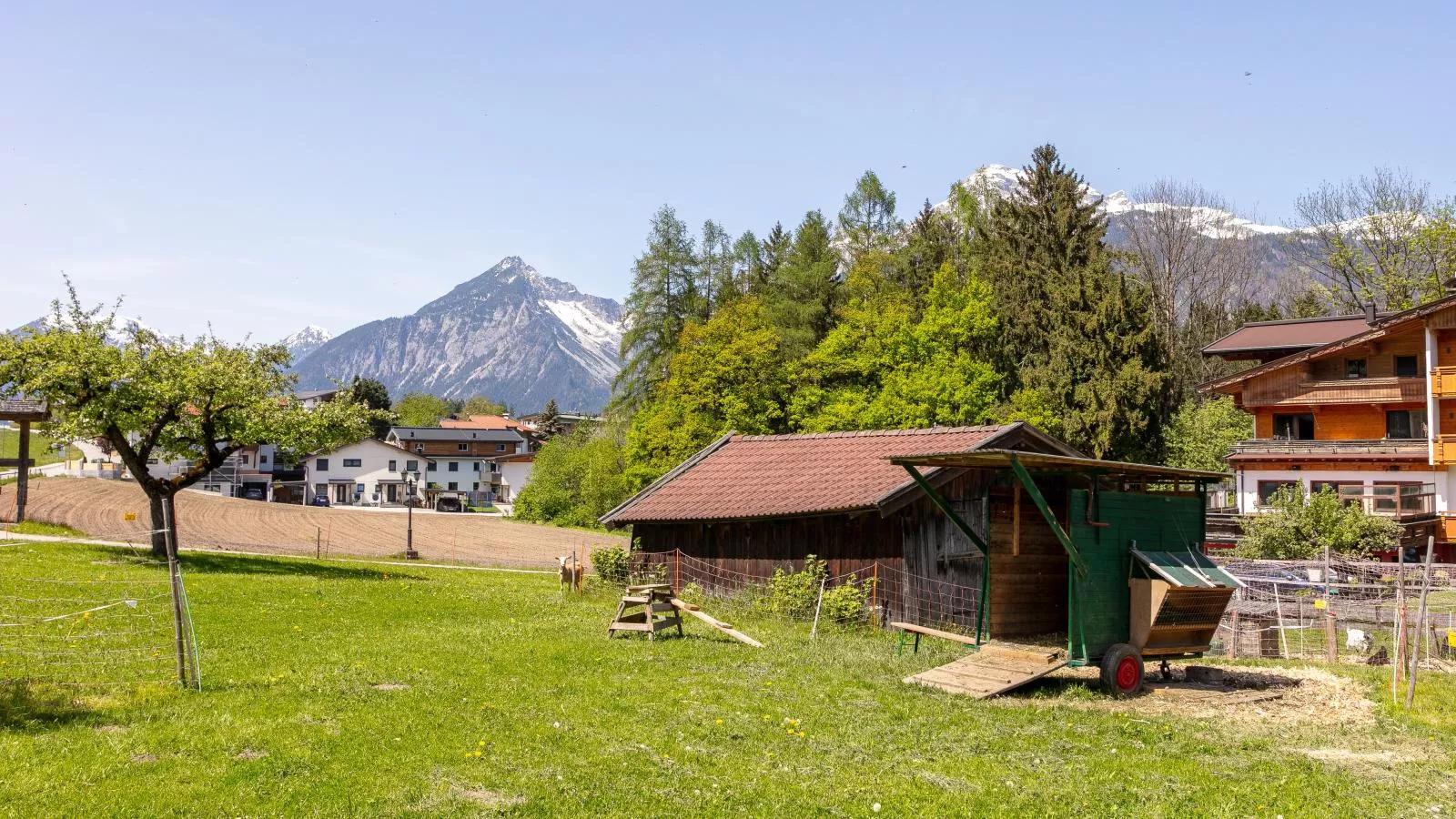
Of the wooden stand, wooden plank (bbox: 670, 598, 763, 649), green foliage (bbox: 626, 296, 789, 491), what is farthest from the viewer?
green foliage (bbox: 626, 296, 789, 491)

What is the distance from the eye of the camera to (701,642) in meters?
19.7

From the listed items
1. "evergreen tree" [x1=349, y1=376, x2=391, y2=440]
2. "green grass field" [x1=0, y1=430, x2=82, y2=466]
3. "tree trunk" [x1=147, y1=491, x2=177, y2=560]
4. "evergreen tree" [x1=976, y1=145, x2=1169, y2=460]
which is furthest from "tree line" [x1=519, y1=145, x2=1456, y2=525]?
"green grass field" [x1=0, y1=430, x2=82, y2=466]

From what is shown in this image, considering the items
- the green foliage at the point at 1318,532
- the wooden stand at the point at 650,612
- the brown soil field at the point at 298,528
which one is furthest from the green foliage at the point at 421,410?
the wooden stand at the point at 650,612

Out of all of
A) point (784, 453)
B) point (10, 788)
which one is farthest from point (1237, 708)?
point (784, 453)

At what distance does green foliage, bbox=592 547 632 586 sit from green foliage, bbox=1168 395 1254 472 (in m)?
33.6

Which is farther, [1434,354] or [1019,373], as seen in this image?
[1019,373]

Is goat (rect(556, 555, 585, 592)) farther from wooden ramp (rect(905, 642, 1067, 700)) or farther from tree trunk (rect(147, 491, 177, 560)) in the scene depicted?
wooden ramp (rect(905, 642, 1067, 700))

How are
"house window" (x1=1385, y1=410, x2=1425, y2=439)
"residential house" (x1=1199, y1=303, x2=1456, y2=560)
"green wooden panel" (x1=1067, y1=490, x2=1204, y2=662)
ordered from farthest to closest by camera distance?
"house window" (x1=1385, y1=410, x2=1425, y2=439) → "residential house" (x1=1199, y1=303, x2=1456, y2=560) → "green wooden panel" (x1=1067, y1=490, x2=1204, y2=662)

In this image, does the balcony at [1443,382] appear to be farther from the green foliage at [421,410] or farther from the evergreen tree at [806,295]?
the green foliage at [421,410]

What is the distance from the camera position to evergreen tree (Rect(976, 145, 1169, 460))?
164ft

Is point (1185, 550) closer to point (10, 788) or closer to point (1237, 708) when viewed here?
point (1237, 708)

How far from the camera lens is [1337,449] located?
4591 cm

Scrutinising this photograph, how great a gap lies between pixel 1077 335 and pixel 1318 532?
17.9 meters

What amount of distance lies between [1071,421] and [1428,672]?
108 ft
